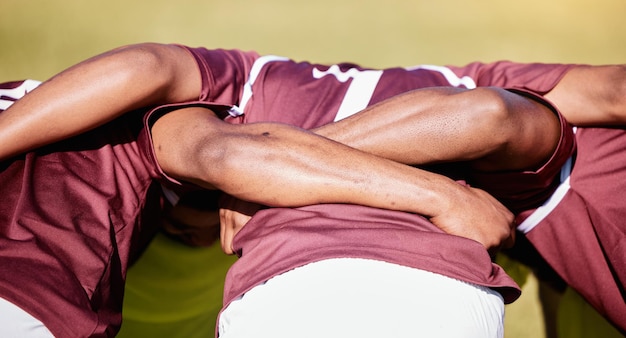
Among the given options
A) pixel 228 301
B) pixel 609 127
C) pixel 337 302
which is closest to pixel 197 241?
pixel 228 301

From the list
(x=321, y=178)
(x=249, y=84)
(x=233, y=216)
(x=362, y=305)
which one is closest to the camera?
(x=362, y=305)

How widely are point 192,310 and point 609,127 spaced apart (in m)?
0.85

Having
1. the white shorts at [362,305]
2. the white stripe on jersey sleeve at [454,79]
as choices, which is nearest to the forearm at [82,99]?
the white shorts at [362,305]

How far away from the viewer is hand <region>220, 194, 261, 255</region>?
38.4 inches

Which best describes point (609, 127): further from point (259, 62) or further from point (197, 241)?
point (197, 241)

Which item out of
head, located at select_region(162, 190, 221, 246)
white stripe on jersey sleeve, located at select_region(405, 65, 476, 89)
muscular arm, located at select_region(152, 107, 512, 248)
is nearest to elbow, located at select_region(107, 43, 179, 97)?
muscular arm, located at select_region(152, 107, 512, 248)

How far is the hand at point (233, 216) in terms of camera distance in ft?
3.20

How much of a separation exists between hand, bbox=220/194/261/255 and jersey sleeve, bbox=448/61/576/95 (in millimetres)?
432

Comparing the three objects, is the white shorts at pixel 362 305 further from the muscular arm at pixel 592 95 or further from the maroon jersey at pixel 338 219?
the muscular arm at pixel 592 95

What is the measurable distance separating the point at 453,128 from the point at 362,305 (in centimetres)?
28

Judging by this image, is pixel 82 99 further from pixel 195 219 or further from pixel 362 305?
pixel 362 305

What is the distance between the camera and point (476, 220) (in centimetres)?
89

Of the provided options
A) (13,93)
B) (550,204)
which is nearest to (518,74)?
(550,204)

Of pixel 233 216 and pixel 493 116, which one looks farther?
pixel 233 216
